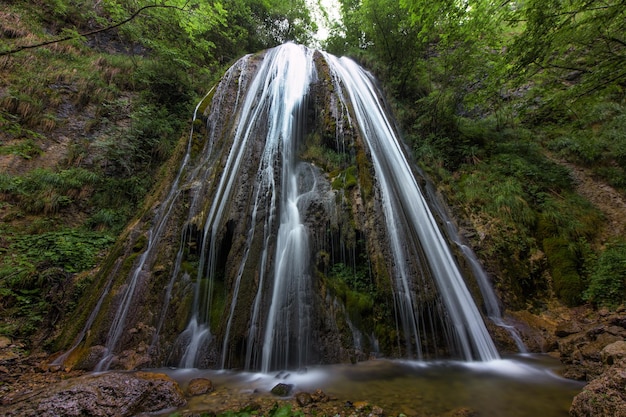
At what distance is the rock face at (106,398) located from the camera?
2242 mm

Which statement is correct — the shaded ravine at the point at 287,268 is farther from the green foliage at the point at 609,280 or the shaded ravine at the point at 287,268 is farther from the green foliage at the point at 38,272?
the green foliage at the point at 609,280

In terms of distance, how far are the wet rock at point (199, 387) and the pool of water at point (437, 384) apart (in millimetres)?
224

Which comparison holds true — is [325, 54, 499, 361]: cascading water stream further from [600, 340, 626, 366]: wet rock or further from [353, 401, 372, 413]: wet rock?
[353, 401, 372, 413]: wet rock

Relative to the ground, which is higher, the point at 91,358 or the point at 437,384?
the point at 91,358

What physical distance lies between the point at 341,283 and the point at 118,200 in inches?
289

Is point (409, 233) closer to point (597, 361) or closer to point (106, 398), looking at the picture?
point (597, 361)

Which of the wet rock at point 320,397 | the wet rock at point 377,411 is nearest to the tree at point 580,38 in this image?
the wet rock at point 377,411

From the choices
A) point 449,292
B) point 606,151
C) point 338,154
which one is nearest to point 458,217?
point 449,292


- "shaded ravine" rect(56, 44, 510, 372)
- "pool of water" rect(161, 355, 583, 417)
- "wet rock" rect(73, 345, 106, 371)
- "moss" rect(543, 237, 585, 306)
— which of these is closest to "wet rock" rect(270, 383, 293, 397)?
"pool of water" rect(161, 355, 583, 417)

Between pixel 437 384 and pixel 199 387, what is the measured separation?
2.87 metres

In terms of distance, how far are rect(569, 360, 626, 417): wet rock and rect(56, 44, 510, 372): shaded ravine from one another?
190 centimetres

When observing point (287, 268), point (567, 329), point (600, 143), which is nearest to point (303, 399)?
point (287, 268)

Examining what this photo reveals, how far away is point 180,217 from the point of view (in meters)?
5.73

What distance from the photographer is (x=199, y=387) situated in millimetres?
3086
